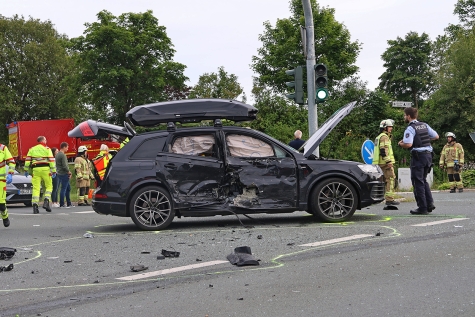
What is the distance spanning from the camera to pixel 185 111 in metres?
11.4

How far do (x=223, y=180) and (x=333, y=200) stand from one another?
1772mm

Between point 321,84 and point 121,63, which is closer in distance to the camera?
point 321,84

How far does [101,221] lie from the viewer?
45.6 ft

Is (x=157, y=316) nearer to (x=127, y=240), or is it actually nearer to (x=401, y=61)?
(x=127, y=240)

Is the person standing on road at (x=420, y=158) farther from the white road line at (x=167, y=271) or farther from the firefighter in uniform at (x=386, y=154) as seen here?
the white road line at (x=167, y=271)

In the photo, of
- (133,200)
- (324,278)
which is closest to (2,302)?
(324,278)

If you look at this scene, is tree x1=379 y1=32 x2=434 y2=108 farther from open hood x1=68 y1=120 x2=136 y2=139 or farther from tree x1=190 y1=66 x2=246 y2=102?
open hood x1=68 y1=120 x2=136 y2=139

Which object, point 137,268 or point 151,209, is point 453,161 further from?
point 137,268

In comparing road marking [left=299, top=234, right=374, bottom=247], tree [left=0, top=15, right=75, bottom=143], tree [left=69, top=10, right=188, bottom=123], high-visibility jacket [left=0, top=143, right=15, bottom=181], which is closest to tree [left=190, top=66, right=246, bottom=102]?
tree [left=69, top=10, right=188, bottom=123]

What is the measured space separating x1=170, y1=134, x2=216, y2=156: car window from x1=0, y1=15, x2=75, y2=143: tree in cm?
5011

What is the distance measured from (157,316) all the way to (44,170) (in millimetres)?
12210

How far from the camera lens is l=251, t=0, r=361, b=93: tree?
175 feet

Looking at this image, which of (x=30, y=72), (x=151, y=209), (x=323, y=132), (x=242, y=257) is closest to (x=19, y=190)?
(x=151, y=209)

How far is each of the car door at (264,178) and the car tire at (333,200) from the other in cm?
36
